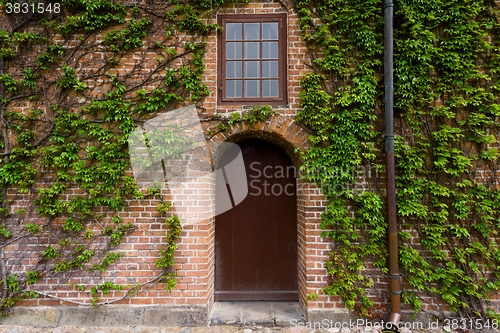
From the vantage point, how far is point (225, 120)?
350 centimetres

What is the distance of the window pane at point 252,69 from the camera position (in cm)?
368

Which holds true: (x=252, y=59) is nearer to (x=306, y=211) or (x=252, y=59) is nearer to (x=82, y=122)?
(x=306, y=211)

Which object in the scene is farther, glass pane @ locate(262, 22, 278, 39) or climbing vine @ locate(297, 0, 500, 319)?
glass pane @ locate(262, 22, 278, 39)

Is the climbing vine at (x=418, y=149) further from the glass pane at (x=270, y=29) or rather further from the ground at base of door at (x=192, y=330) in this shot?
the glass pane at (x=270, y=29)

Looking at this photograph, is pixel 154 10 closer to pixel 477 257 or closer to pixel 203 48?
pixel 203 48

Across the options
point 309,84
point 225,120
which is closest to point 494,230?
point 309,84

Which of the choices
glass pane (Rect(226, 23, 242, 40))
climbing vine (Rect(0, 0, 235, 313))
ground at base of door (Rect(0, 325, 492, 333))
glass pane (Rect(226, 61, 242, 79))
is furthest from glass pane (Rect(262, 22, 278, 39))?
ground at base of door (Rect(0, 325, 492, 333))

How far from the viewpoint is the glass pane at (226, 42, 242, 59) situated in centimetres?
367

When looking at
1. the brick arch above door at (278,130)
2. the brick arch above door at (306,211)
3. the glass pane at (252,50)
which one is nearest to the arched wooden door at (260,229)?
the brick arch above door at (306,211)

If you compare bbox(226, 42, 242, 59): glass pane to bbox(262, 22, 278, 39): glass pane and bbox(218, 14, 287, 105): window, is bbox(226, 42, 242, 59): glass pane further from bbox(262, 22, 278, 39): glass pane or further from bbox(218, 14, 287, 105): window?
bbox(262, 22, 278, 39): glass pane

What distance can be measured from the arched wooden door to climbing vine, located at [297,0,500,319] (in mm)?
688

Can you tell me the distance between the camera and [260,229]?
400 centimetres

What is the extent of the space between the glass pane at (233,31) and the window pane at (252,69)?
39 centimetres

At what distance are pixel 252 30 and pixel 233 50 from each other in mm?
377
